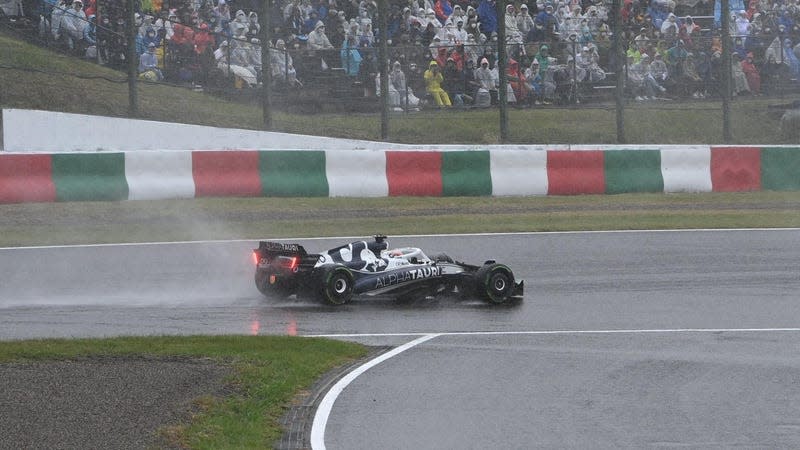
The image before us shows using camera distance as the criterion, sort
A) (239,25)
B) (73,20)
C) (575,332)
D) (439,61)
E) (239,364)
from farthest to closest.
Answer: (439,61) → (239,25) → (73,20) → (575,332) → (239,364)

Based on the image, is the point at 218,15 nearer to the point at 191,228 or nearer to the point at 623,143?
the point at 191,228

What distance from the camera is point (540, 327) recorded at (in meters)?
11.5

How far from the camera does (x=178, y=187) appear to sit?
19734 millimetres

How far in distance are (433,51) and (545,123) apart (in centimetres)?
249

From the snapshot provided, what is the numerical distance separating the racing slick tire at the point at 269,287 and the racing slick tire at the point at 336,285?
48 centimetres

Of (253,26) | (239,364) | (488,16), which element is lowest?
(239,364)

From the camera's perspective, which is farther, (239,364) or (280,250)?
(280,250)

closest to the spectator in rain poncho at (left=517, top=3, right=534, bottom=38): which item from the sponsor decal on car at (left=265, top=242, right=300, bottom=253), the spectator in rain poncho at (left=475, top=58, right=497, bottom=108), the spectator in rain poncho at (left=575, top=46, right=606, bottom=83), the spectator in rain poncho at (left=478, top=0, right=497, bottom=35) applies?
the spectator in rain poncho at (left=478, top=0, right=497, bottom=35)

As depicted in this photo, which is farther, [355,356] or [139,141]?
[139,141]

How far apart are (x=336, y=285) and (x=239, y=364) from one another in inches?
118

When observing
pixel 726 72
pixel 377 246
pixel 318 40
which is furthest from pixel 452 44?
pixel 377 246

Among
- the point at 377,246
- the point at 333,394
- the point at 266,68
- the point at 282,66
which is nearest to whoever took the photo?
the point at 333,394

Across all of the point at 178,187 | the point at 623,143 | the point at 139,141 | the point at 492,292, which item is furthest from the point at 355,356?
the point at 623,143

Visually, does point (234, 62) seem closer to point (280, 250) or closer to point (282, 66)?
point (282, 66)
